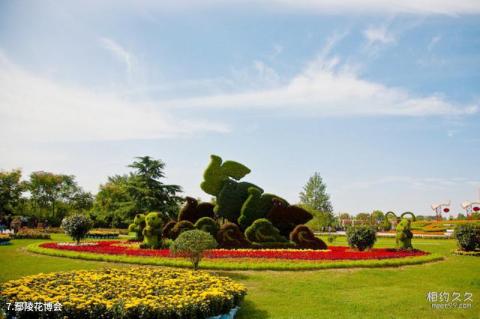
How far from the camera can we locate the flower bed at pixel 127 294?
5.87 meters

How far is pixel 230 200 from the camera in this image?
1859 cm

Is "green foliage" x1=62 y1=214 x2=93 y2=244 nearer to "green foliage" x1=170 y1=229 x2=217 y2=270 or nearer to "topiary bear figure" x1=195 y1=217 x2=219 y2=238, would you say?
"topiary bear figure" x1=195 y1=217 x2=219 y2=238

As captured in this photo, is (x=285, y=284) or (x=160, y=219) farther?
(x=160, y=219)

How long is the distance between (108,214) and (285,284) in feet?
105

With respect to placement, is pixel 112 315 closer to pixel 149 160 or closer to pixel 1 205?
pixel 149 160

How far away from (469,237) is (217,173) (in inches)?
442

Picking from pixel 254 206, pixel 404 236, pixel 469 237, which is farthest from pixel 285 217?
pixel 469 237

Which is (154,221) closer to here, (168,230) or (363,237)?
(168,230)

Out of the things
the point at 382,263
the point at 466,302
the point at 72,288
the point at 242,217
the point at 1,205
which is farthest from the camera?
the point at 1,205

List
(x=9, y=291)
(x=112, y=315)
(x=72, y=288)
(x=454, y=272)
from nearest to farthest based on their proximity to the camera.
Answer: (x=112, y=315)
(x=9, y=291)
(x=72, y=288)
(x=454, y=272)

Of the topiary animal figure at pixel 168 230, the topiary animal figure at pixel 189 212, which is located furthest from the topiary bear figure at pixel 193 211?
the topiary animal figure at pixel 168 230

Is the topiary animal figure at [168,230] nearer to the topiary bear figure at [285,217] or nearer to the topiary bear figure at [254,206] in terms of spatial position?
the topiary bear figure at [254,206]

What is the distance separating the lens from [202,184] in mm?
18734

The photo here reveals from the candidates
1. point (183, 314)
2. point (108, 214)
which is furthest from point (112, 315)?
point (108, 214)
